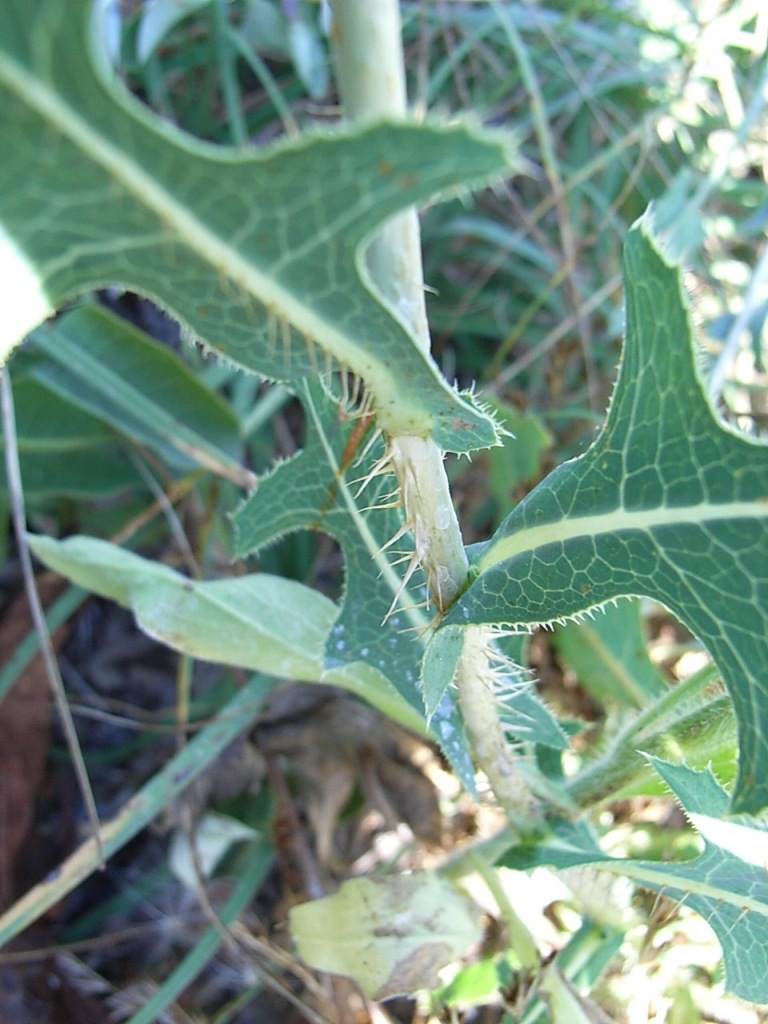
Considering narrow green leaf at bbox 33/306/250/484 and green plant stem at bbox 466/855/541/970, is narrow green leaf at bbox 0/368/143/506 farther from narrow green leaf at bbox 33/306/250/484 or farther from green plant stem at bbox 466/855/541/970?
green plant stem at bbox 466/855/541/970

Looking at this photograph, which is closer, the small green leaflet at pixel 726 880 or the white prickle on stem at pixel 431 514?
the white prickle on stem at pixel 431 514

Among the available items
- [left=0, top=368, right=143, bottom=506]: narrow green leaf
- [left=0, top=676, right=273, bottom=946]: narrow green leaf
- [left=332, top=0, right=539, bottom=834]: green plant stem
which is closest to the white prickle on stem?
[left=332, top=0, right=539, bottom=834]: green plant stem

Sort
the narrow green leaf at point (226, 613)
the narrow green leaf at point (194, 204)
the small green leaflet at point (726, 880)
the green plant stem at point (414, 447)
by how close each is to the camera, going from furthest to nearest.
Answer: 1. the narrow green leaf at point (226, 613)
2. the small green leaflet at point (726, 880)
3. the green plant stem at point (414, 447)
4. the narrow green leaf at point (194, 204)

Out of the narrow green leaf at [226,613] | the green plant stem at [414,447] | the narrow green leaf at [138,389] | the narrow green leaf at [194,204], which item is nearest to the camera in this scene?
the narrow green leaf at [194,204]

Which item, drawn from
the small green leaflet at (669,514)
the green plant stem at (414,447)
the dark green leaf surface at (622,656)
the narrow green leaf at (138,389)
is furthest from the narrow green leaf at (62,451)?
the small green leaflet at (669,514)

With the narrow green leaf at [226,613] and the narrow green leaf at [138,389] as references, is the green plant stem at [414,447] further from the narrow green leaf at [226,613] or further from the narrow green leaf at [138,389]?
the narrow green leaf at [138,389]

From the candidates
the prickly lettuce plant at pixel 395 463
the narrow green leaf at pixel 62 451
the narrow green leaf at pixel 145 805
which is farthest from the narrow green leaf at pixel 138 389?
the prickly lettuce plant at pixel 395 463

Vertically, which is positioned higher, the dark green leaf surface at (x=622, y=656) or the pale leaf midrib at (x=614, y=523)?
the pale leaf midrib at (x=614, y=523)

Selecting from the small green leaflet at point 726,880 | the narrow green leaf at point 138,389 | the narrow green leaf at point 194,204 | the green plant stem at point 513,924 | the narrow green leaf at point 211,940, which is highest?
the narrow green leaf at point 194,204
